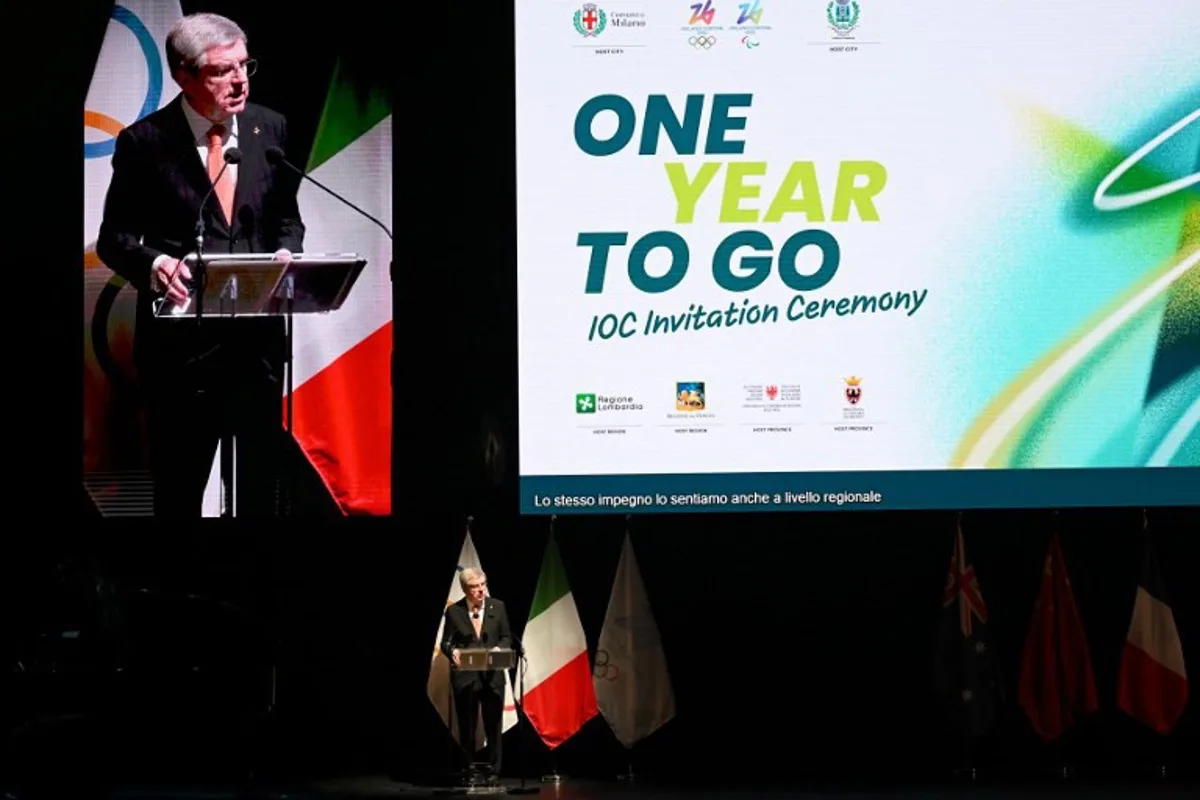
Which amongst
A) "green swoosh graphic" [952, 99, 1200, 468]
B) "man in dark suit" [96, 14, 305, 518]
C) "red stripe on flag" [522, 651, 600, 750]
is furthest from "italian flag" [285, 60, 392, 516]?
"green swoosh graphic" [952, 99, 1200, 468]

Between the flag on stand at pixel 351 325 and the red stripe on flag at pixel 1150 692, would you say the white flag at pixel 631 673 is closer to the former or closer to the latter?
the flag on stand at pixel 351 325

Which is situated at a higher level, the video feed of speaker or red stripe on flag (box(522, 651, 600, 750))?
the video feed of speaker

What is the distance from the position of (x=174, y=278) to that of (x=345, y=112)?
117 cm

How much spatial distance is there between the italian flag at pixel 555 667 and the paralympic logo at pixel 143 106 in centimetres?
301

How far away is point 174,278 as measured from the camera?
9.27 meters

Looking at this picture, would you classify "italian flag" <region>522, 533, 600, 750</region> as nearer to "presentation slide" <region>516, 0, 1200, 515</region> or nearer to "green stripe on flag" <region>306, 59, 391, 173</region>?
"presentation slide" <region>516, 0, 1200, 515</region>

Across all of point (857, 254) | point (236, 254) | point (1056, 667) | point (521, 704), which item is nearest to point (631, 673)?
point (521, 704)

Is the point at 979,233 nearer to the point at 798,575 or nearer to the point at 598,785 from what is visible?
the point at 798,575

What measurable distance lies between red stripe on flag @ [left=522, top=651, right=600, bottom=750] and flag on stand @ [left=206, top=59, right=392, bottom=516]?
1.20 meters

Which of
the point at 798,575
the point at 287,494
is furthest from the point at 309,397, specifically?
the point at 798,575

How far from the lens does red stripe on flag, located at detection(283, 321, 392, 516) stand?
9.35m

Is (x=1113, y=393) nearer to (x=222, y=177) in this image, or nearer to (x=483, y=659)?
(x=483, y=659)

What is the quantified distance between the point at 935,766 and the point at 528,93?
3.89 meters

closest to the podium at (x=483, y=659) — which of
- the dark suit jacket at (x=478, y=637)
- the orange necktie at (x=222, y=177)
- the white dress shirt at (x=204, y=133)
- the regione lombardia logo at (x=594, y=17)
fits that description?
the dark suit jacket at (x=478, y=637)
